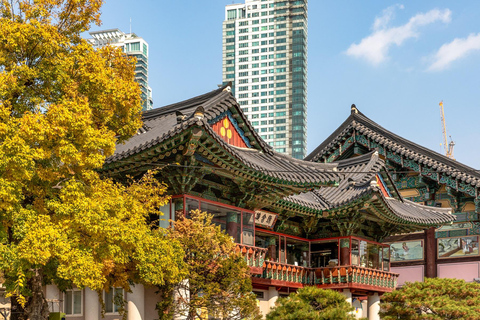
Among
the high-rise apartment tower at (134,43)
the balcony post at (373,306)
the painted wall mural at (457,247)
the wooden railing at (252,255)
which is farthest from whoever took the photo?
the high-rise apartment tower at (134,43)

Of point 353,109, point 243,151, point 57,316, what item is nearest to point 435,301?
point 243,151

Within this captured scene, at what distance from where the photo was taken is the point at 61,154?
1589 cm

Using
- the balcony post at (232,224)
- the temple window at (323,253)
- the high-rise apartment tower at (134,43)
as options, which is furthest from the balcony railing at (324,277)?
the high-rise apartment tower at (134,43)

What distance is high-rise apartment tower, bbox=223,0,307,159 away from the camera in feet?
501

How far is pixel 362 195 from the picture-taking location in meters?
28.9

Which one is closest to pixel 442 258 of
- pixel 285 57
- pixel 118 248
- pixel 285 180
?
pixel 285 180

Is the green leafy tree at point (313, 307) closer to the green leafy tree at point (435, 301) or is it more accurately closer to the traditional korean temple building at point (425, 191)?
the green leafy tree at point (435, 301)

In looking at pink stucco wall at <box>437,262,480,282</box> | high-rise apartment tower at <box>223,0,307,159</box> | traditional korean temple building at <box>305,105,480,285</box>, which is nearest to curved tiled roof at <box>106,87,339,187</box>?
traditional korean temple building at <box>305,105,480,285</box>

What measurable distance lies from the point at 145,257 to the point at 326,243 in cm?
1487

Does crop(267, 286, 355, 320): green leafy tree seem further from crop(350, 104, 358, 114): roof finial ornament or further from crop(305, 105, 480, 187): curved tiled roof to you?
crop(350, 104, 358, 114): roof finial ornament

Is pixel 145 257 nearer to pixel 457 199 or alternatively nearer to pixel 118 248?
pixel 118 248

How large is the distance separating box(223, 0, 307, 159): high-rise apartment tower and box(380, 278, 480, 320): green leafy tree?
4933 inches

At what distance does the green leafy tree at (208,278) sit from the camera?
1994cm

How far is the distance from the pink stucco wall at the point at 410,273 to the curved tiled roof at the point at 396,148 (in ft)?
18.7
